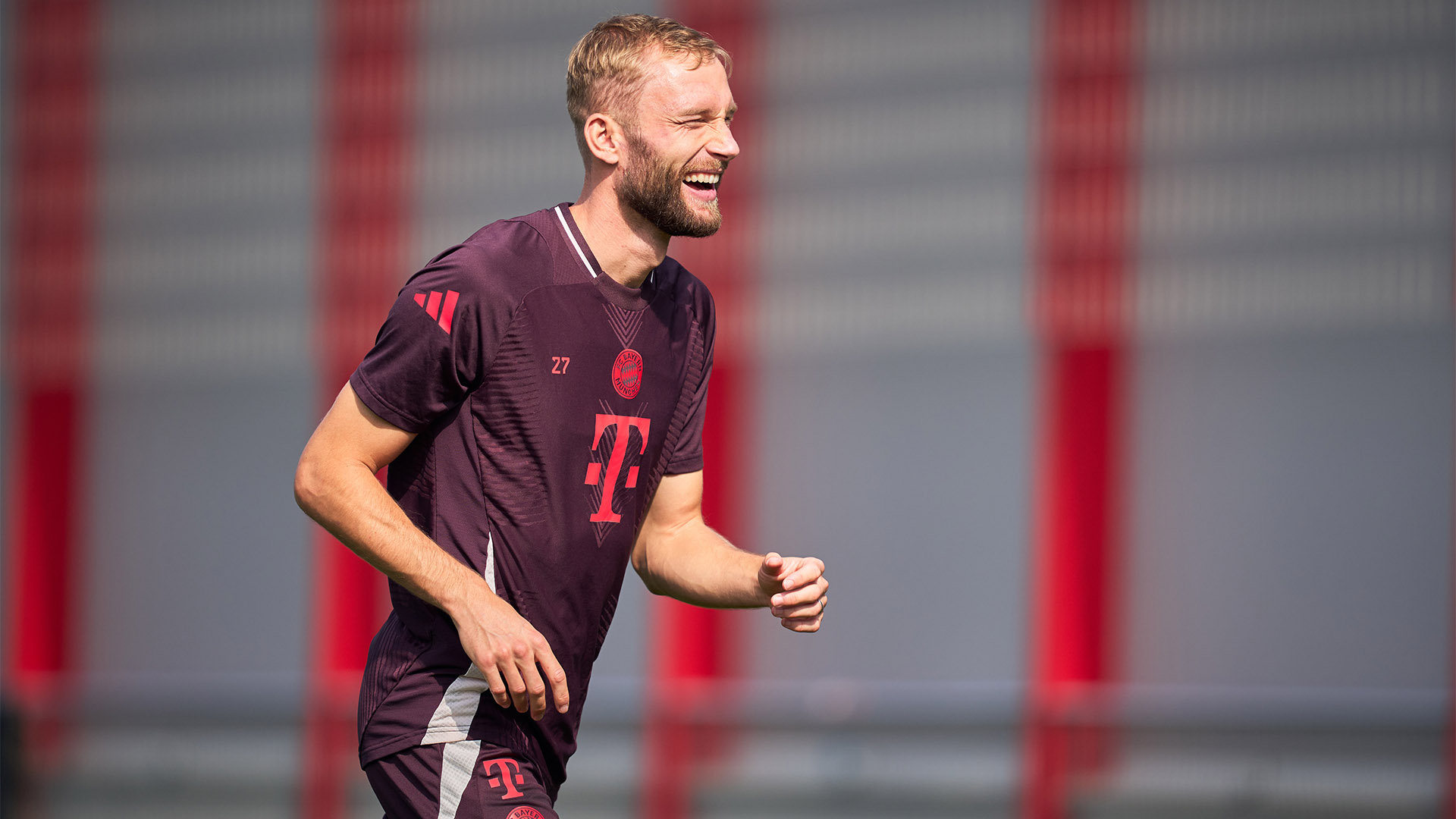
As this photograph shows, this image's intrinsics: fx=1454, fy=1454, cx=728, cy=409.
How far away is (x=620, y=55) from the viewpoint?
7.78 ft

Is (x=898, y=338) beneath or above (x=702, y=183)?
above

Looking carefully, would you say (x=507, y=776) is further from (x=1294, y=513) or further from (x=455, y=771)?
(x=1294, y=513)

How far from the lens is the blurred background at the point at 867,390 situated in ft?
18.6

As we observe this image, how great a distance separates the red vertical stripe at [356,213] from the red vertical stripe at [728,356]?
142 cm

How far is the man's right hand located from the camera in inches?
82.0

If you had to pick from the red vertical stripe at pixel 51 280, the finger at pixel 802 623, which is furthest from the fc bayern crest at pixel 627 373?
the red vertical stripe at pixel 51 280

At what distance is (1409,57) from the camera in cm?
562

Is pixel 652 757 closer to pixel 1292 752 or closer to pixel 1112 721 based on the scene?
pixel 1112 721

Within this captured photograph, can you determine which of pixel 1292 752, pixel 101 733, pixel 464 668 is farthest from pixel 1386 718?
pixel 101 733

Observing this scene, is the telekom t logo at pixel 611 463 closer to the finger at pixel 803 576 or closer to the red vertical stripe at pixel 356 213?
the finger at pixel 803 576

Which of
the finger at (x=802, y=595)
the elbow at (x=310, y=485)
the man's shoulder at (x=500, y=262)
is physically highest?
the man's shoulder at (x=500, y=262)

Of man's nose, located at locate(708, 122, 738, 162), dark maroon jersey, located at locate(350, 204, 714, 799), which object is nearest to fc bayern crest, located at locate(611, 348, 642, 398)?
dark maroon jersey, located at locate(350, 204, 714, 799)

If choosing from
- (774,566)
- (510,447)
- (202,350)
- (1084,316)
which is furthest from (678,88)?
(202,350)

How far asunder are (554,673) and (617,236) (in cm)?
72
